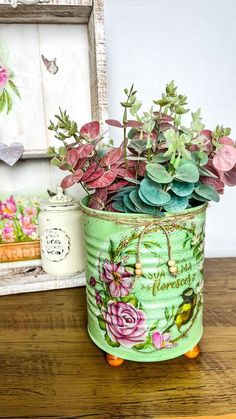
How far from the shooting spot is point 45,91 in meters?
0.73

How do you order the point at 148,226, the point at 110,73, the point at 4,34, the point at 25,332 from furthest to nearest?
1. the point at 110,73
2. the point at 4,34
3. the point at 25,332
4. the point at 148,226

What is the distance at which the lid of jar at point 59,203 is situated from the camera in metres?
0.70

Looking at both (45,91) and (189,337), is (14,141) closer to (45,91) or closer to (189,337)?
(45,91)

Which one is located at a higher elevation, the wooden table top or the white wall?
the white wall

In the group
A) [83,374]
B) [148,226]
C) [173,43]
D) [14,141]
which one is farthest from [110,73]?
[83,374]

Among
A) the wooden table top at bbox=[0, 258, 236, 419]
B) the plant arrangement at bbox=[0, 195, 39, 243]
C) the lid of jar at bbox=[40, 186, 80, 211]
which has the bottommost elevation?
the wooden table top at bbox=[0, 258, 236, 419]

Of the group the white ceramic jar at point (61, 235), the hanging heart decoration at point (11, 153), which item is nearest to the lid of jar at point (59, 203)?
the white ceramic jar at point (61, 235)

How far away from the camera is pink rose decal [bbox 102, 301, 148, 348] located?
1.51ft

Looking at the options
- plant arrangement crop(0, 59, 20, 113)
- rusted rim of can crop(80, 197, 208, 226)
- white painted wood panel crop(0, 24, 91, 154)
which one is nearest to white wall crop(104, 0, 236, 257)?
white painted wood panel crop(0, 24, 91, 154)

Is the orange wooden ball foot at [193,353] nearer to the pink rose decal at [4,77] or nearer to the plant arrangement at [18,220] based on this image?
the plant arrangement at [18,220]

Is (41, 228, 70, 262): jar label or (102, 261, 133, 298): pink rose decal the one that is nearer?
(102, 261, 133, 298): pink rose decal

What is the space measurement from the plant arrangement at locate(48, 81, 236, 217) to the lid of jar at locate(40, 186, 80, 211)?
219 mm

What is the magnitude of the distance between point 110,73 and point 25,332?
579 mm

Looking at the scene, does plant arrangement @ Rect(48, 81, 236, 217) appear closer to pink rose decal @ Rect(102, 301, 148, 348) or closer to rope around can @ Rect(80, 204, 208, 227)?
rope around can @ Rect(80, 204, 208, 227)
